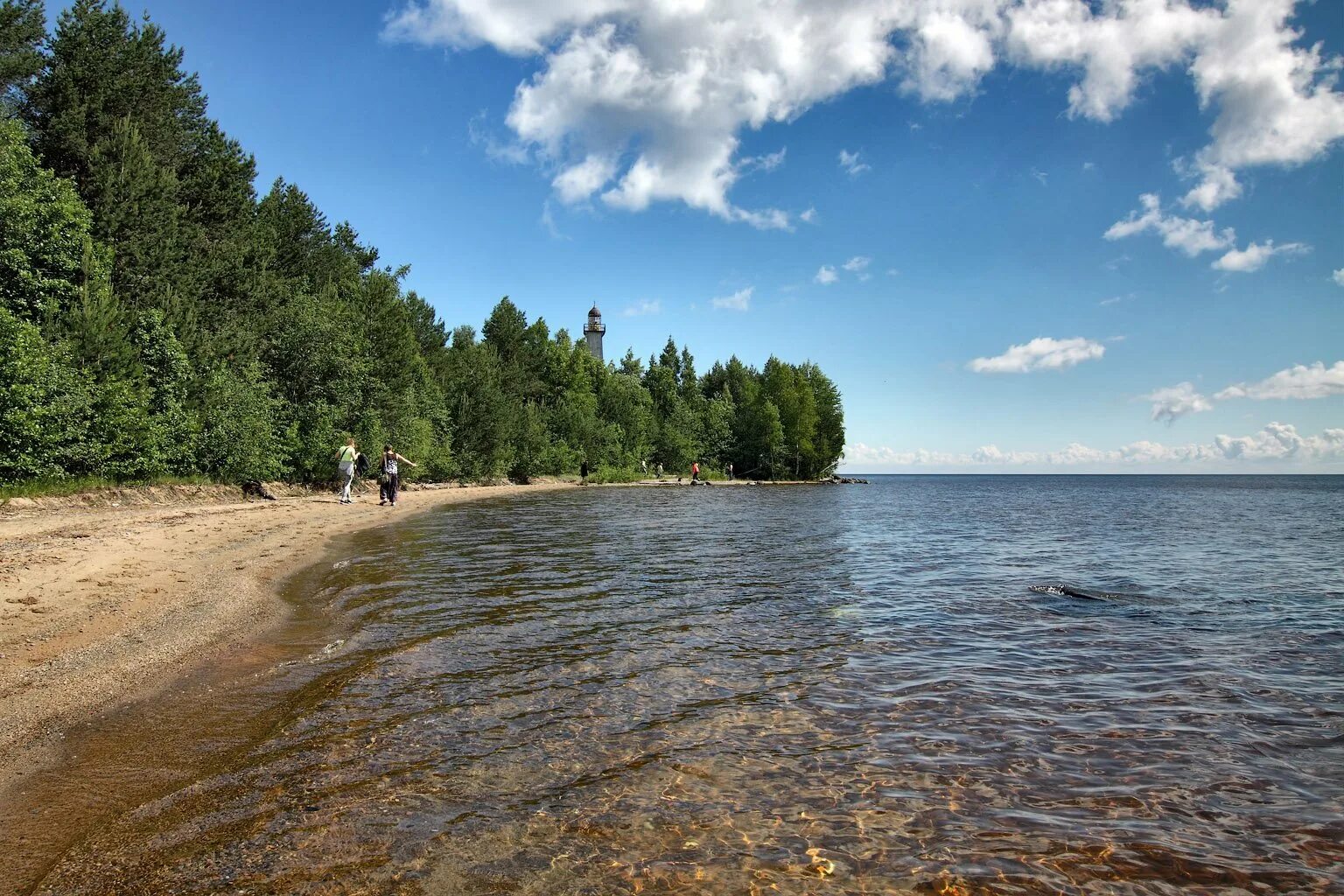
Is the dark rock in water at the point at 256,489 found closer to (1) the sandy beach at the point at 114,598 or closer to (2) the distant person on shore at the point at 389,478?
(2) the distant person on shore at the point at 389,478

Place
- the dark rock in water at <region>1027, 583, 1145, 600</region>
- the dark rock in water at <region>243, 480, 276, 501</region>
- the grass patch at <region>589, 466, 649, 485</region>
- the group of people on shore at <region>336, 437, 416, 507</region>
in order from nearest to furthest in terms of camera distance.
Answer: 1. the dark rock in water at <region>1027, 583, 1145, 600</region>
2. the group of people on shore at <region>336, 437, 416, 507</region>
3. the dark rock in water at <region>243, 480, 276, 501</region>
4. the grass patch at <region>589, 466, 649, 485</region>

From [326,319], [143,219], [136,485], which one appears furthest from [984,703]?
[326,319]

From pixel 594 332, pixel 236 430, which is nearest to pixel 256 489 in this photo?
pixel 236 430

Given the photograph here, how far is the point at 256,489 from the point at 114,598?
29110 mm

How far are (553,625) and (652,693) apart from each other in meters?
3.72

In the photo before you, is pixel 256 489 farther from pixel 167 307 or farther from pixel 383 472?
pixel 167 307

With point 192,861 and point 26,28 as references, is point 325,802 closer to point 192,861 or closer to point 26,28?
point 192,861

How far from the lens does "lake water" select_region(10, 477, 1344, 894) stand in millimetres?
4656

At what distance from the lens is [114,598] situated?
11281 millimetres

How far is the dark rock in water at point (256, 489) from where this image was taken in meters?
36.2

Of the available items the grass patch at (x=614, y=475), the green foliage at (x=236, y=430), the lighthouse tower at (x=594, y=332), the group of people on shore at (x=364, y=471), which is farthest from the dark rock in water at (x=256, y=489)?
the lighthouse tower at (x=594, y=332)

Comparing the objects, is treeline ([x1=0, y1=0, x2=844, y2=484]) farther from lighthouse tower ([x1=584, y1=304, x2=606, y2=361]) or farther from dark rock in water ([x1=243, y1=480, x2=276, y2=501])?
lighthouse tower ([x1=584, y1=304, x2=606, y2=361])

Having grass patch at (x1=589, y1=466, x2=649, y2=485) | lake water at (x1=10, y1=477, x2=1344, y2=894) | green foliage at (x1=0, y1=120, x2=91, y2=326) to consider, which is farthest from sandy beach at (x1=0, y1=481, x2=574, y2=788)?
grass patch at (x1=589, y1=466, x2=649, y2=485)

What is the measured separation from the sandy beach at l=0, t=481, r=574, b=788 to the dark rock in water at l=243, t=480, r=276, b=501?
1139 centimetres
